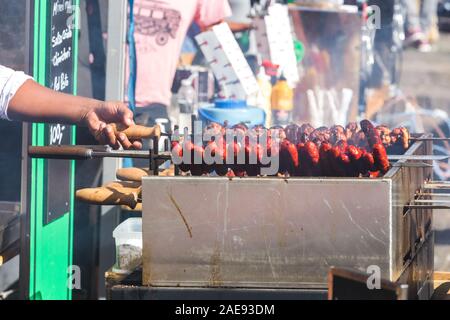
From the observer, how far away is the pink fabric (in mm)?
5805

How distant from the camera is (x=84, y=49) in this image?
505 centimetres

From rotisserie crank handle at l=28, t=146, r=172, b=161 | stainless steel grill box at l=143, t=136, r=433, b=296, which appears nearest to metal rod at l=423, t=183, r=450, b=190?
stainless steel grill box at l=143, t=136, r=433, b=296

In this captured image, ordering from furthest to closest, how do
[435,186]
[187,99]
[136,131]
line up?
[187,99] < [435,186] < [136,131]

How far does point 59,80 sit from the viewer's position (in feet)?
14.0

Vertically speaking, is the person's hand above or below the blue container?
below

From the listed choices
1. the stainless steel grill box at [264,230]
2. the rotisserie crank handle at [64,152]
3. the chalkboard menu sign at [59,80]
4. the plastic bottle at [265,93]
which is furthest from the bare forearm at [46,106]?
the plastic bottle at [265,93]

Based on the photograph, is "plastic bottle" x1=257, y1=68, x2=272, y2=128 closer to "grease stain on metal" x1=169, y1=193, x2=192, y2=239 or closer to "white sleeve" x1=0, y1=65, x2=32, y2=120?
"white sleeve" x1=0, y1=65, x2=32, y2=120

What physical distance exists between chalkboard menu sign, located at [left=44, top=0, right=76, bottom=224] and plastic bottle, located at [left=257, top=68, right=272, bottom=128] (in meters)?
2.03

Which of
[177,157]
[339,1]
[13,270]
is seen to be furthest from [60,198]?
[339,1]

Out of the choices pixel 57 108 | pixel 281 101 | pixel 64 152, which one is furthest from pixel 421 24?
pixel 64 152

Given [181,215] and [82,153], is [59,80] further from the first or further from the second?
[181,215]

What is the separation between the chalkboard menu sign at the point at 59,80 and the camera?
413 cm

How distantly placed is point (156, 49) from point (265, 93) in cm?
97

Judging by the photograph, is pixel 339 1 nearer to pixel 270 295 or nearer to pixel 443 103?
pixel 443 103
